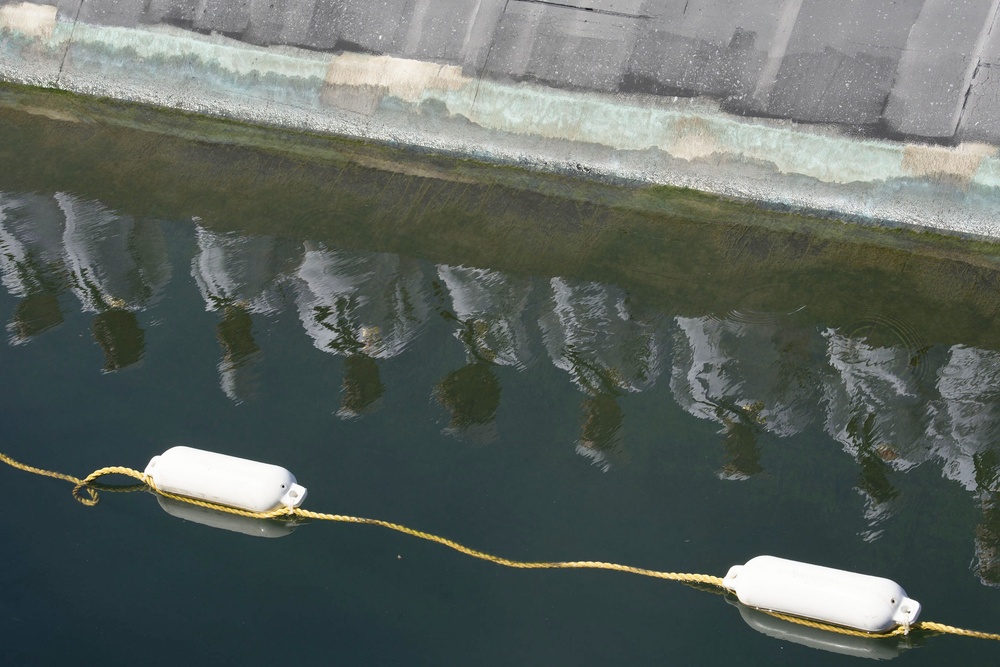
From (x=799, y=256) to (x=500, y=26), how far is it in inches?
126

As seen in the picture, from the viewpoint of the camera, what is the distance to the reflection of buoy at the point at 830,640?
581cm

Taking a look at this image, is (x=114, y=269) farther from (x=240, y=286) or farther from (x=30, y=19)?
(x=30, y=19)

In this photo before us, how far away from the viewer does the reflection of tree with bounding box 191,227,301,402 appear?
7.59 metres

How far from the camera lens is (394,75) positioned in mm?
9195

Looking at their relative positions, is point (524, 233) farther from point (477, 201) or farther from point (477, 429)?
point (477, 429)

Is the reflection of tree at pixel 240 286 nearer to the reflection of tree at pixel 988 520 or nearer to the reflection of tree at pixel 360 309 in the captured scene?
the reflection of tree at pixel 360 309

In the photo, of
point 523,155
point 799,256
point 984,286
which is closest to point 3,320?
point 523,155

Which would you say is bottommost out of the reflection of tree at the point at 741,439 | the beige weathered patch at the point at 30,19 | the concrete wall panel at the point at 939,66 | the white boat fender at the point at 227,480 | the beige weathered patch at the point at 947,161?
the white boat fender at the point at 227,480

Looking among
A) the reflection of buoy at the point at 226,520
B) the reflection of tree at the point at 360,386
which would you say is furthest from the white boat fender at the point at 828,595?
the reflection of buoy at the point at 226,520

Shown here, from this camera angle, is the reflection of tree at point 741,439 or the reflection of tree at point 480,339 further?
the reflection of tree at point 480,339

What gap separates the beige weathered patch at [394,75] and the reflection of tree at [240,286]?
1.66m

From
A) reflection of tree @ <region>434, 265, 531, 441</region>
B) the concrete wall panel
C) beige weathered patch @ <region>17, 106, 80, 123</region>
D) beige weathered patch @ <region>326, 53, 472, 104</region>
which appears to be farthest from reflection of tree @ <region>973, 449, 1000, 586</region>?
beige weathered patch @ <region>17, 106, 80, 123</region>

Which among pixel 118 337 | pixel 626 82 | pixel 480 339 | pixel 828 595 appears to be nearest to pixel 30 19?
pixel 118 337

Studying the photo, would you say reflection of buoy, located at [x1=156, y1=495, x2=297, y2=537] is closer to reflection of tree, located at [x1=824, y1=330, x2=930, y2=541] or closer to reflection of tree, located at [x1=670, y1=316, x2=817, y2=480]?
reflection of tree, located at [x1=670, y1=316, x2=817, y2=480]
